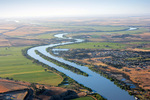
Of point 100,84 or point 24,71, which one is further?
point 24,71

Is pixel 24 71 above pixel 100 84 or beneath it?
above

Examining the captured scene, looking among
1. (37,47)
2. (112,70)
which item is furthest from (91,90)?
(37,47)

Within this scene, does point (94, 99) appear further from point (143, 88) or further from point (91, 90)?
point (143, 88)

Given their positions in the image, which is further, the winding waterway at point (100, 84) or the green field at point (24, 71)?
the green field at point (24, 71)

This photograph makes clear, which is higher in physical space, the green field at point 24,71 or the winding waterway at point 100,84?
the green field at point 24,71

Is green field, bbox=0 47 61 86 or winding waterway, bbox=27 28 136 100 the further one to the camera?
green field, bbox=0 47 61 86

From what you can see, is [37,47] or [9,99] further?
[37,47]

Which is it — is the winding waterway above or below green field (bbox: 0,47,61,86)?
below

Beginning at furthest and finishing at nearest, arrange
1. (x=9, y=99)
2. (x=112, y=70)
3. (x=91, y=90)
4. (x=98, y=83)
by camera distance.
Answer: (x=112, y=70) → (x=98, y=83) → (x=91, y=90) → (x=9, y=99)
